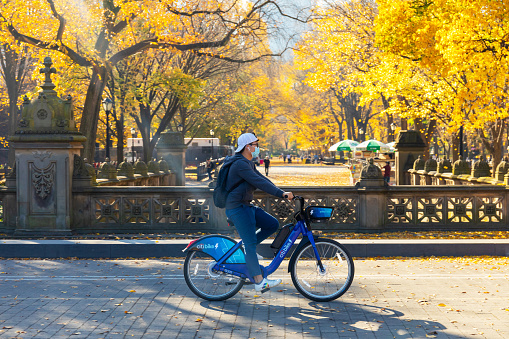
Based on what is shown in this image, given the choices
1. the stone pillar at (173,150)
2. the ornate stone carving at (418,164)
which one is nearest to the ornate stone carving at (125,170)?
the stone pillar at (173,150)

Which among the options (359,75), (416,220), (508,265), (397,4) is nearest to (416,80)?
(359,75)

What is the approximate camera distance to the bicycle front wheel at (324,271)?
286 inches

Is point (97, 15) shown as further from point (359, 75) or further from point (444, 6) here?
point (359, 75)

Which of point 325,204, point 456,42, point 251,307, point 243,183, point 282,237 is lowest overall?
point 251,307

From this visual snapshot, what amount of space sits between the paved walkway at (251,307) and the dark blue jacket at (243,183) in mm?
1159

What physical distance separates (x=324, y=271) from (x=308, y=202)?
5.78m

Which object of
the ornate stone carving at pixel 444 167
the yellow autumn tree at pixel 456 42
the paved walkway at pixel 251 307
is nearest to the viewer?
the paved walkway at pixel 251 307

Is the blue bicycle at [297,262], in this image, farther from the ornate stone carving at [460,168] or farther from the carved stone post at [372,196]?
the ornate stone carving at [460,168]

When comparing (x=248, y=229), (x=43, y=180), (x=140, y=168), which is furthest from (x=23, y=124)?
(x=140, y=168)

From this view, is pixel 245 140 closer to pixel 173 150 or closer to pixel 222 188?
pixel 222 188

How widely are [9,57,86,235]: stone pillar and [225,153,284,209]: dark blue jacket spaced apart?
6.33 meters

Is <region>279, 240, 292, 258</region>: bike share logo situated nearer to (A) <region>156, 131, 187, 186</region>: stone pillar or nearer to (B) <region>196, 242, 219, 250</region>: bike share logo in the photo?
(B) <region>196, 242, 219, 250</region>: bike share logo

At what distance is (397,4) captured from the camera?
810 inches

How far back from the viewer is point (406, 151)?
29.2m
